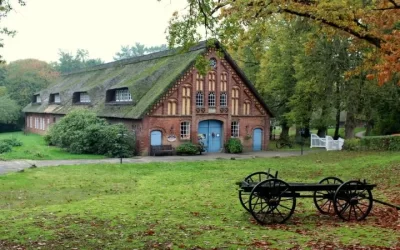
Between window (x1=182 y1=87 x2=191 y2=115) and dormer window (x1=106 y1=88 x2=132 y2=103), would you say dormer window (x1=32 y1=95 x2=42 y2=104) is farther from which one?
window (x1=182 y1=87 x2=191 y2=115)

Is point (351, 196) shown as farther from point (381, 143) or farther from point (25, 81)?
point (25, 81)

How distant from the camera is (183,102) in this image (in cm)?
3272

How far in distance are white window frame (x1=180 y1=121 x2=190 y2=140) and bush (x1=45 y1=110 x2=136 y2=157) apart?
3.77m

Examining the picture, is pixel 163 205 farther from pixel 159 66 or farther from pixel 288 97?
pixel 288 97

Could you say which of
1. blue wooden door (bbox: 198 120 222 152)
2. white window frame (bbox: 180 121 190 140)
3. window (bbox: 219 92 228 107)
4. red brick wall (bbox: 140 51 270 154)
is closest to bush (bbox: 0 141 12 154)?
red brick wall (bbox: 140 51 270 154)

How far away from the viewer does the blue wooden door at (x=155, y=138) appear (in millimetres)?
31469

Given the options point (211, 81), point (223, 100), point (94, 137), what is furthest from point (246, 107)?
point (94, 137)

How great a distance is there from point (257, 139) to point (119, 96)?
1220cm

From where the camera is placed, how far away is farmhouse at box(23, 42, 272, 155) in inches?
1246

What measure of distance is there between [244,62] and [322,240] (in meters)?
41.5

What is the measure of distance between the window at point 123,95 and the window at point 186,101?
4357mm

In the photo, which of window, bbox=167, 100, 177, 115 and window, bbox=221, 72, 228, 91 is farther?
window, bbox=221, 72, 228, 91

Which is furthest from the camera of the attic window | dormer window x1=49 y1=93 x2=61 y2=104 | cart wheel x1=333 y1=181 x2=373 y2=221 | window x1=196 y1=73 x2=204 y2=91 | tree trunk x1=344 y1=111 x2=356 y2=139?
the attic window

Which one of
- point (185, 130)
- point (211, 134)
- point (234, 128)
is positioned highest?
point (234, 128)
